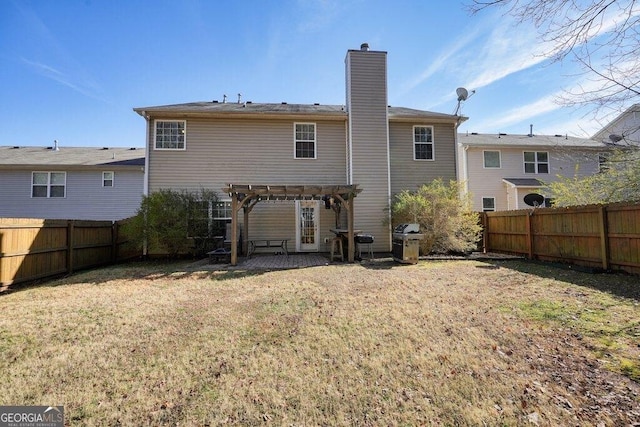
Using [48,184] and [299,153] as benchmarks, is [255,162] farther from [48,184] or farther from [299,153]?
[48,184]

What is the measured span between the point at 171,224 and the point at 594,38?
10.8 metres

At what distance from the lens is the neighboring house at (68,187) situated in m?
14.7

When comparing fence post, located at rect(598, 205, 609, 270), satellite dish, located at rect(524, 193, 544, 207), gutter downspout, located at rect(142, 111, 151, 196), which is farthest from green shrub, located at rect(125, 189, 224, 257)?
satellite dish, located at rect(524, 193, 544, 207)

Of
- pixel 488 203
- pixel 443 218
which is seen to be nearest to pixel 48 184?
pixel 443 218

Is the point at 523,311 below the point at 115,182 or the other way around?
below

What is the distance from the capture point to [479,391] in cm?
253

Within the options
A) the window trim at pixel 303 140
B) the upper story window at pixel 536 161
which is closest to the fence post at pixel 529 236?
the window trim at pixel 303 140

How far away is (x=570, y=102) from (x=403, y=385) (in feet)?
14.9

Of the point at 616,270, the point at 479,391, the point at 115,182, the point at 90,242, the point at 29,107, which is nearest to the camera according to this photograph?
the point at 479,391

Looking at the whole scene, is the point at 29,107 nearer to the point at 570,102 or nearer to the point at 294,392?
the point at 294,392

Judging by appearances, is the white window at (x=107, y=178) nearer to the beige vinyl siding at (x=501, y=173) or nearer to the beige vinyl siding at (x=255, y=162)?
the beige vinyl siding at (x=255, y=162)

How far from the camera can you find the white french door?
12172 millimetres

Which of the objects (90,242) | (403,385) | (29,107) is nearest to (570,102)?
(403,385)

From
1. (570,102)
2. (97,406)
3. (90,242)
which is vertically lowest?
(97,406)
